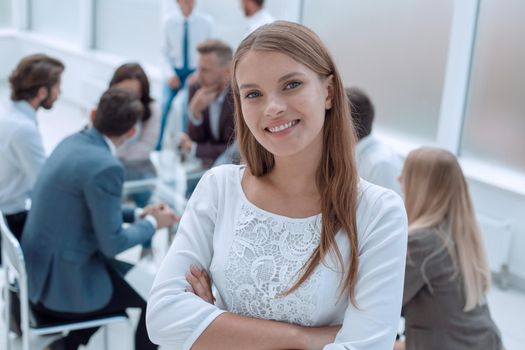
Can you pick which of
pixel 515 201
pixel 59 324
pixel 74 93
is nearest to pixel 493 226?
pixel 515 201

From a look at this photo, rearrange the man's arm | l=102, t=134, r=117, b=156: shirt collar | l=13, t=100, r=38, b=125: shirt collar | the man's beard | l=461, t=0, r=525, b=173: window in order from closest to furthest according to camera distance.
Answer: the man's arm < l=102, t=134, r=117, b=156: shirt collar < l=13, t=100, r=38, b=125: shirt collar < the man's beard < l=461, t=0, r=525, b=173: window

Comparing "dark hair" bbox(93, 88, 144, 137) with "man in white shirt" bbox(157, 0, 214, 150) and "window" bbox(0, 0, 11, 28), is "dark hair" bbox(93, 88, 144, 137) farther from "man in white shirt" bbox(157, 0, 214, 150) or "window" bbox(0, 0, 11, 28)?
"window" bbox(0, 0, 11, 28)

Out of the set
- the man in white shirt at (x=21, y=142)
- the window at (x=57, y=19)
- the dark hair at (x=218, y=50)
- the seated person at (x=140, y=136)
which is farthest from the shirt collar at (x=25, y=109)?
the window at (x=57, y=19)

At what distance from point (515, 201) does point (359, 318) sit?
3.30 metres

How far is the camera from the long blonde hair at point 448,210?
7.55ft

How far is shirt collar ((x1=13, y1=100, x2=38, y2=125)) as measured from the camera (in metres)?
3.41

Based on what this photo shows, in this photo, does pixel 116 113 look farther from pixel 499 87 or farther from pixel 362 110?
pixel 499 87

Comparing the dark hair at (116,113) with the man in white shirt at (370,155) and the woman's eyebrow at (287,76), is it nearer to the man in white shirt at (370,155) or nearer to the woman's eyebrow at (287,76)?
the man in white shirt at (370,155)

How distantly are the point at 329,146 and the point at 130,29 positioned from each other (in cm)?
715

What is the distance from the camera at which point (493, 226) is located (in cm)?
441

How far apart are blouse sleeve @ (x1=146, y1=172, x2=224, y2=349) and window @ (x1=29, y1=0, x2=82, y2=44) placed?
8.05m

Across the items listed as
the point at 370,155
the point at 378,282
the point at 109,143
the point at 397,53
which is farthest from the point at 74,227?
the point at 397,53

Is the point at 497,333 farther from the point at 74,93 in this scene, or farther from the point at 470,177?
the point at 74,93

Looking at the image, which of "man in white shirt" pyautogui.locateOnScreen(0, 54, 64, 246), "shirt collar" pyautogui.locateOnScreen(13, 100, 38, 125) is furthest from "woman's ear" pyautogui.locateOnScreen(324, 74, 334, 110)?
"shirt collar" pyautogui.locateOnScreen(13, 100, 38, 125)
